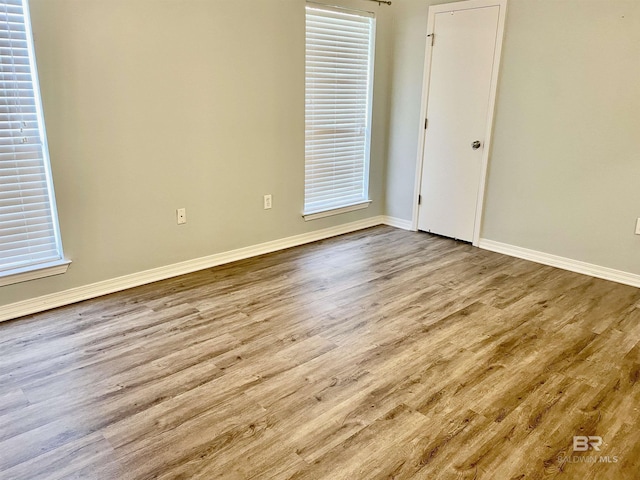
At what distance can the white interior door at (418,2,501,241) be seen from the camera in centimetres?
396

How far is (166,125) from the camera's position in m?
3.25

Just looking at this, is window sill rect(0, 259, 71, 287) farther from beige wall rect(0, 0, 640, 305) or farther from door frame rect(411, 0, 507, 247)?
door frame rect(411, 0, 507, 247)

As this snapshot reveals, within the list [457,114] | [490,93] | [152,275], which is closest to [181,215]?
[152,275]

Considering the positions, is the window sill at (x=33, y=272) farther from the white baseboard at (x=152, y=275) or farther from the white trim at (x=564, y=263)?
the white trim at (x=564, y=263)

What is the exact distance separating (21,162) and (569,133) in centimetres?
379

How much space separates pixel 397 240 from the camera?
14.7 feet

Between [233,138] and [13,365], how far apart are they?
2094 millimetres

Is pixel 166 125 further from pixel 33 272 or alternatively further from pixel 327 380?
pixel 327 380

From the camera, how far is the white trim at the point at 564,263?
3.53 meters

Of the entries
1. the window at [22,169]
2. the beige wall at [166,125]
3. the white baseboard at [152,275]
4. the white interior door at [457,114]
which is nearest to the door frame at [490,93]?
the white interior door at [457,114]

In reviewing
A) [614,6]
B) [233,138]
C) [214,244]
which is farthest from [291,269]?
[614,6]

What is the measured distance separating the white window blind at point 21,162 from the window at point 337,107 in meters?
2.07

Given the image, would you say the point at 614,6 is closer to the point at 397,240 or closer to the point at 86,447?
the point at 397,240

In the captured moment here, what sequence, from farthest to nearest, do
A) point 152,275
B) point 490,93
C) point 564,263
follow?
point 490,93, point 564,263, point 152,275
